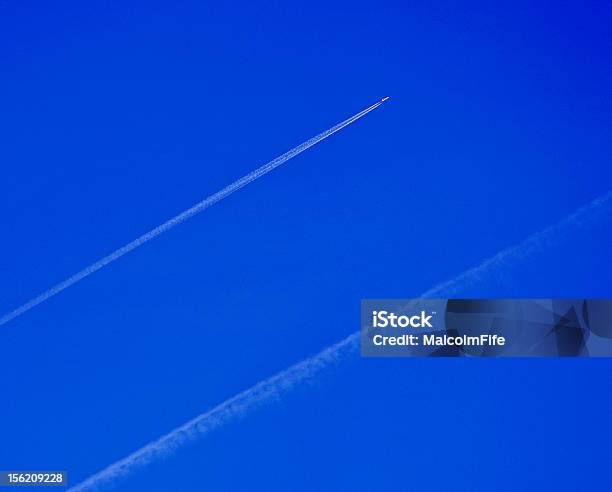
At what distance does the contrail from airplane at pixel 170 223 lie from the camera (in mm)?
1935

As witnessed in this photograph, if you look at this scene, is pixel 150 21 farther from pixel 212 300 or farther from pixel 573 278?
pixel 573 278

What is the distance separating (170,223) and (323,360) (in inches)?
18.3

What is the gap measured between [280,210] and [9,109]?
2.20 ft

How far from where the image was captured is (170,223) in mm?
1937

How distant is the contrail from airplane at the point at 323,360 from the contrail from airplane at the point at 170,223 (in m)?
0.41

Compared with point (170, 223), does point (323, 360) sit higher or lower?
lower

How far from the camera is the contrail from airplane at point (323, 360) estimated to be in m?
1.90

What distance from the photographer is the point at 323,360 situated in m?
1.90

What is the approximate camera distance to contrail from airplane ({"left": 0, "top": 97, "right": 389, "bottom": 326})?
6.35 ft

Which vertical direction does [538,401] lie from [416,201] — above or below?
below

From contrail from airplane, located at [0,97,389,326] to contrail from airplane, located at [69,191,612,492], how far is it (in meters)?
0.41

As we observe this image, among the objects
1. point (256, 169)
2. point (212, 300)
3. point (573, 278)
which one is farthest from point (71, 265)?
point (573, 278)

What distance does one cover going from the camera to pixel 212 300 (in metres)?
1.92

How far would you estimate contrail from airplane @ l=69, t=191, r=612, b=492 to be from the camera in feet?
6.23
